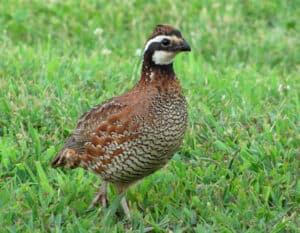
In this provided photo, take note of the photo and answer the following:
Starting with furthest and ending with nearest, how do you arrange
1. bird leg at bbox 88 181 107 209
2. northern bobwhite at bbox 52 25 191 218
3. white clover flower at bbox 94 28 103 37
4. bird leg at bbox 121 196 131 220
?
white clover flower at bbox 94 28 103 37 < bird leg at bbox 88 181 107 209 < bird leg at bbox 121 196 131 220 < northern bobwhite at bbox 52 25 191 218

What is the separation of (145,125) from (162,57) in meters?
0.45

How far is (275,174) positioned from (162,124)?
1071mm

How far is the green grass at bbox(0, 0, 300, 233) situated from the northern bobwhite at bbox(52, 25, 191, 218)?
31 centimetres

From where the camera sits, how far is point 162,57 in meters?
5.25

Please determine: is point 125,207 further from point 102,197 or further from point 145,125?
point 145,125

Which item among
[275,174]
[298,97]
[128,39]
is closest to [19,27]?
[128,39]

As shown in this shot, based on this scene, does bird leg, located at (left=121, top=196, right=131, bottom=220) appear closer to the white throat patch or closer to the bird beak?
the white throat patch

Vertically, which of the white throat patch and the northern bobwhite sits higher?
the white throat patch

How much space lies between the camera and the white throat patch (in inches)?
206

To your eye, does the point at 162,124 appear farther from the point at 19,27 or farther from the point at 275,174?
the point at 19,27

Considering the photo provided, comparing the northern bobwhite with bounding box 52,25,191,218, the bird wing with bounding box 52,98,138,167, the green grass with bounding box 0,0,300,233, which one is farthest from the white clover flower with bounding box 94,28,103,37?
the northern bobwhite with bounding box 52,25,191,218

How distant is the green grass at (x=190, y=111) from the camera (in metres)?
5.39

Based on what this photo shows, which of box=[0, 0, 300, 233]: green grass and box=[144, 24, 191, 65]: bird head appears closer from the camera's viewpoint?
box=[144, 24, 191, 65]: bird head

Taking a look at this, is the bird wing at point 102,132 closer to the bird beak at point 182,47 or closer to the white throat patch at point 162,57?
the white throat patch at point 162,57
